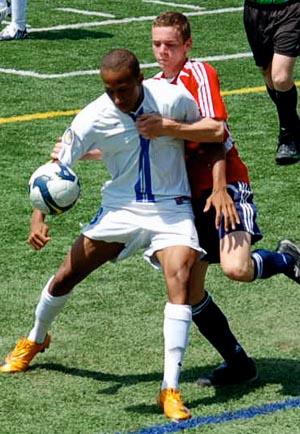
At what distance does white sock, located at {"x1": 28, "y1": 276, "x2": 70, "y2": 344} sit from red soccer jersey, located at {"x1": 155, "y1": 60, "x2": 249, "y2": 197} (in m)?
0.89

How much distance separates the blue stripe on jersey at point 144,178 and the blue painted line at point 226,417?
1.08 meters

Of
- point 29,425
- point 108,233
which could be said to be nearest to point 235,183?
point 108,233

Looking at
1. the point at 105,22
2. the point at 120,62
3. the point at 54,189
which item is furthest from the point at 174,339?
the point at 105,22

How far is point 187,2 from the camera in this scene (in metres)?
19.2

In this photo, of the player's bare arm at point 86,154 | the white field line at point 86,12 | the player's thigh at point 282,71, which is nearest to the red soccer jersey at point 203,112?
the player's bare arm at point 86,154

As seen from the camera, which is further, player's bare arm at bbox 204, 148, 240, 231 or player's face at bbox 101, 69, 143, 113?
player's bare arm at bbox 204, 148, 240, 231

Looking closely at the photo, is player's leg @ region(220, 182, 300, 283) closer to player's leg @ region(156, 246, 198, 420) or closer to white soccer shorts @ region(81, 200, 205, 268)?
white soccer shorts @ region(81, 200, 205, 268)

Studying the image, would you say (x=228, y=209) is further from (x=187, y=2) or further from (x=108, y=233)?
(x=187, y=2)

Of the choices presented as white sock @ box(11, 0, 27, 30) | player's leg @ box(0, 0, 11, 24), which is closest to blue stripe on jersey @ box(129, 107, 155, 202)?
white sock @ box(11, 0, 27, 30)

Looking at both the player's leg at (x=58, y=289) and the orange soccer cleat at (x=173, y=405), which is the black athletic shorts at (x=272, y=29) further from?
the orange soccer cleat at (x=173, y=405)

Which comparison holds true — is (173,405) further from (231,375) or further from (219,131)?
(219,131)

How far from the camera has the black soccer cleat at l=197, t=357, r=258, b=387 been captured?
7.25 metres

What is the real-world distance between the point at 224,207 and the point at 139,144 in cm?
51

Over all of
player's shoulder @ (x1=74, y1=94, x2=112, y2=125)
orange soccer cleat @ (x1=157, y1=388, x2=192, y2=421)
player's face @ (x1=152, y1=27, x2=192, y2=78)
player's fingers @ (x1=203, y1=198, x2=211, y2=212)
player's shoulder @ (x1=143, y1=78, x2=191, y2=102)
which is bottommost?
orange soccer cleat @ (x1=157, y1=388, x2=192, y2=421)
